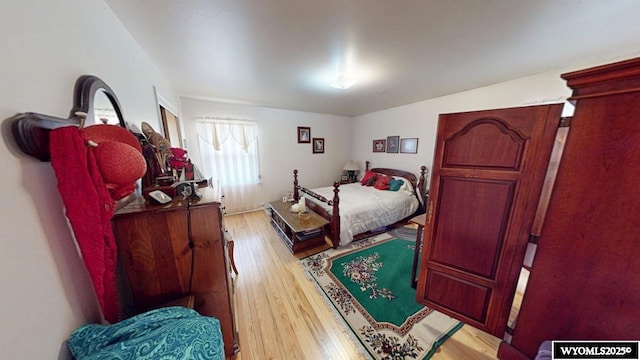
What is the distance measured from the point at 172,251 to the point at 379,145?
419cm

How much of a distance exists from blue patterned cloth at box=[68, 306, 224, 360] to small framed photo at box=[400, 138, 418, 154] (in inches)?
152

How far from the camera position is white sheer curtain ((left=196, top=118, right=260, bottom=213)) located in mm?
3463

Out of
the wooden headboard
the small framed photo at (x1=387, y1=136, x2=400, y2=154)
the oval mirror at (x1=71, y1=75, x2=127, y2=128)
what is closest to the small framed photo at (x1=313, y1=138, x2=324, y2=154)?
the small framed photo at (x1=387, y1=136, x2=400, y2=154)

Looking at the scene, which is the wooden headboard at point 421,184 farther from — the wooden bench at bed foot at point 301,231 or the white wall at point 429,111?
the wooden bench at bed foot at point 301,231

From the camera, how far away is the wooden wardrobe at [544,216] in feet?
2.50

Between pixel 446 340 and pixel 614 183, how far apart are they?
1.42m

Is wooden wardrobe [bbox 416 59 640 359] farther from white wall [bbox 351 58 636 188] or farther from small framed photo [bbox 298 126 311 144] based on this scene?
small framed photo [bbox 298 126 311 144]

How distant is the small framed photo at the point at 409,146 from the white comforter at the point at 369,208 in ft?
2.51

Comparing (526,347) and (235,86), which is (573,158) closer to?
(526,347)

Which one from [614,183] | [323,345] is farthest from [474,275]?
[323,345]

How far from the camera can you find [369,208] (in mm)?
2809

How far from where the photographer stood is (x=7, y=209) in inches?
20.0

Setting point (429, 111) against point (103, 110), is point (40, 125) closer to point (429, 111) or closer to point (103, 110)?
point (103, 110)

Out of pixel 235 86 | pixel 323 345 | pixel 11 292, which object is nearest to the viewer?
pixel 11 292
